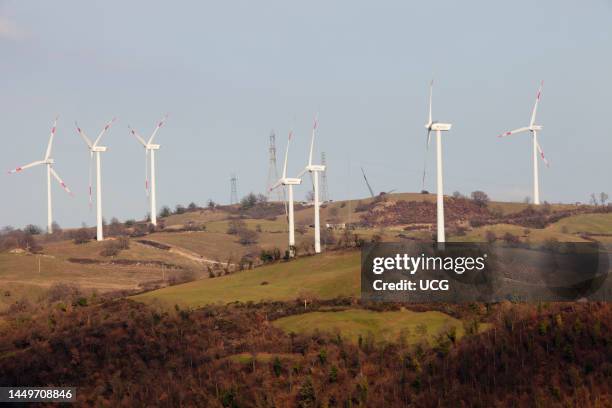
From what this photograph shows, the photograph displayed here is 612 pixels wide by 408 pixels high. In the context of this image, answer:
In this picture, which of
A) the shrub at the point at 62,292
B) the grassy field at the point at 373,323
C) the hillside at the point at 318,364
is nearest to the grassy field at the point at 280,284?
the grassy field at the point at 373,323

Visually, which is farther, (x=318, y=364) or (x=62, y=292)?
(x=62, y=292)

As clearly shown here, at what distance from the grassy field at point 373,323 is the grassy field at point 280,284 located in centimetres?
1288

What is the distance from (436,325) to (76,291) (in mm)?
84647

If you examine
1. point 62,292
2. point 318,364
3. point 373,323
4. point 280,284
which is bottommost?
point 318,364

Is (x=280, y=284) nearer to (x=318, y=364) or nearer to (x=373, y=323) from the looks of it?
(x=373, y=323)

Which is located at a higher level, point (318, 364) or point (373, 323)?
point (373, 323)

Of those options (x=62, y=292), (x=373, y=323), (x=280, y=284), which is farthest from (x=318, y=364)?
(x=62, y=292)

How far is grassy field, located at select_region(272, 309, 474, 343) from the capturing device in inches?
3789

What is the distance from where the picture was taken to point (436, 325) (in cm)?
9844

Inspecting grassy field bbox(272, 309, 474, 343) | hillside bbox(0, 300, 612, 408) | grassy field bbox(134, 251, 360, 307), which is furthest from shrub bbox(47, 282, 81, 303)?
grassy field bbox(272, 309, 474, 343)

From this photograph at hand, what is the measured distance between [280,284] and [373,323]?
33.3m

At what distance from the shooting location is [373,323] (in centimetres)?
10100

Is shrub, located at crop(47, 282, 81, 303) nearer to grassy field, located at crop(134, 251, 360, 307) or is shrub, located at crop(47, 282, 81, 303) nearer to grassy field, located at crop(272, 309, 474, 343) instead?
grassy field, located at crop(134, 251, 360, 307)

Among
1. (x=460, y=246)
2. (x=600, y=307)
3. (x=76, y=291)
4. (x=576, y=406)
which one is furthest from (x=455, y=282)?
(x=76, y=291)
